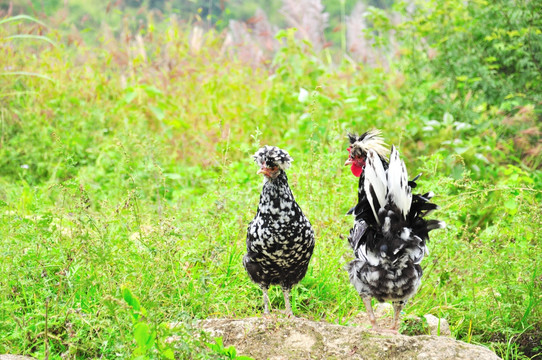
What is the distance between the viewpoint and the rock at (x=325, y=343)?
278 centimetres

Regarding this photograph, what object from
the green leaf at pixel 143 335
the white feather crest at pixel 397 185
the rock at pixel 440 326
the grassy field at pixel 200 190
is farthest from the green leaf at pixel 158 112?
the green leaf at pixel 143 335

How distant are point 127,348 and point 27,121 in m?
5.37

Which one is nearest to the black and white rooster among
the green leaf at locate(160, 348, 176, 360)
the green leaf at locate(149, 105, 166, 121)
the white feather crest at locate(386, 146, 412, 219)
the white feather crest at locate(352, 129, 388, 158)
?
the white feather crest at locate(386, 146, 412, 219)

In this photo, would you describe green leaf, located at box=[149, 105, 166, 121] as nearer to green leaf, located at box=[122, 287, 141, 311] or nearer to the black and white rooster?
the black and white rooster

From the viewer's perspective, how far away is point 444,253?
4.05m

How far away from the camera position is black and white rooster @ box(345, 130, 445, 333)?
3.11 meters

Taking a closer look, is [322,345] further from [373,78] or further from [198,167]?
[373,78]

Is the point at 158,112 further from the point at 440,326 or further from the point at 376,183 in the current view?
the point at 440,326

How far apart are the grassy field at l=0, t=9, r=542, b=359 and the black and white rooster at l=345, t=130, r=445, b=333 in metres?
0.54

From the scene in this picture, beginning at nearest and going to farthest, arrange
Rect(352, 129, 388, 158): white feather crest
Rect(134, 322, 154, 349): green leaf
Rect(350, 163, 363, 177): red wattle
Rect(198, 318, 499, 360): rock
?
Rect(134, 322, 154, 349): green leaf → Rect(198, 318, 499, 360): rock → Rect(352, 129, 388, 158): white feather crest → Rect(350, 163, 363, 177): red wattle

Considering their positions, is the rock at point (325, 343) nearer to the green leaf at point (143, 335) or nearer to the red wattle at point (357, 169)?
the green leaf at point (143, 335)

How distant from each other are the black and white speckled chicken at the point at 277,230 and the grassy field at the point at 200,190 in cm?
33

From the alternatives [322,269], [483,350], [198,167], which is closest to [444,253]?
[322,269]

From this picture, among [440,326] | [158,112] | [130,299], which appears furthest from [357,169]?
[158,112]
